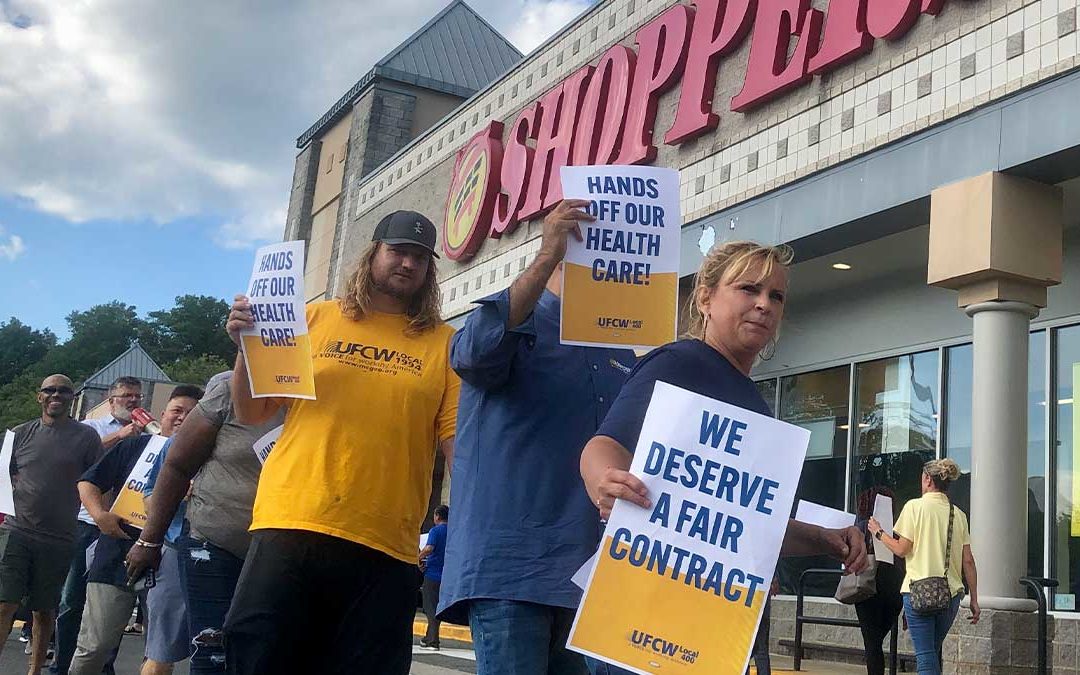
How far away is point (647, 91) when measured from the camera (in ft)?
48.1

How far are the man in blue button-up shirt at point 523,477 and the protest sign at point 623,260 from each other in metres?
0.10

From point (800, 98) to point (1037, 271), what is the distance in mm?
3501

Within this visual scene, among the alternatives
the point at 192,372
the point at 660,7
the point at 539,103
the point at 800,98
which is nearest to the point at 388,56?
the point at 539,103

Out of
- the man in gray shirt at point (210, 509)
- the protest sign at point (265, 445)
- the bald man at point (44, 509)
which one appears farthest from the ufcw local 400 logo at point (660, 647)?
the bald man at point (44, 509)

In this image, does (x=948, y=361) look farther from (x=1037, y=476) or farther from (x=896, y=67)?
(x=896, y=67)

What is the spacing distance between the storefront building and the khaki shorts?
23.0 feet

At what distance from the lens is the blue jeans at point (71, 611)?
7.93m

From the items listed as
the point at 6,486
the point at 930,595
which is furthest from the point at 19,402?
the point at 930,595

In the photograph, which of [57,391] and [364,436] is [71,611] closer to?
[57,391]

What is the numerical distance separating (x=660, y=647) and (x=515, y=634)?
70 centimetres

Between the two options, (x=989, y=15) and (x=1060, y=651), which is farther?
(x=1060, y=651)

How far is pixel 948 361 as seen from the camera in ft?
41.9

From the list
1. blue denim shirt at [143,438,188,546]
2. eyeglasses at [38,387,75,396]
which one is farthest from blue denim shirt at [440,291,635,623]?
eyeglasses at [38,387,75,396]

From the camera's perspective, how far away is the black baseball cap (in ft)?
13.7
